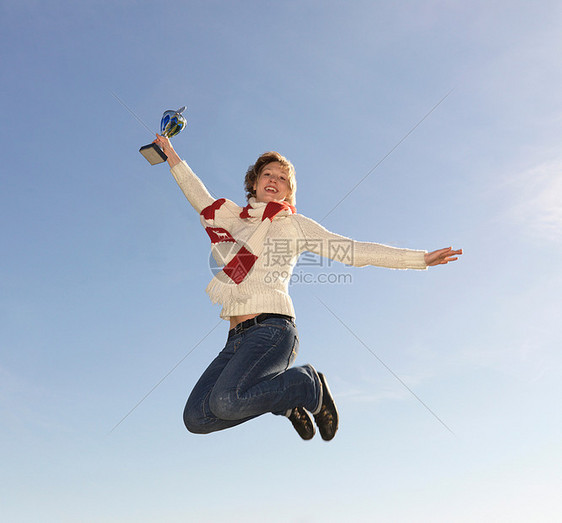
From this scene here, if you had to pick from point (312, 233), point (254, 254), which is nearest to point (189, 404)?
point (254, 254)

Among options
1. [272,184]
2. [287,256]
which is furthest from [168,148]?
[287,256]

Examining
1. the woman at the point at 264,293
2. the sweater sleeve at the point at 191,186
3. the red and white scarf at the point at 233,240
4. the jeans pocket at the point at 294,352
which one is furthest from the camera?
the sweater sleeve at the point at 191,186

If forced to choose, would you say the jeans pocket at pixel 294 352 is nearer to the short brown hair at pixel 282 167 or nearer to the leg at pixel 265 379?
the leg at pixel 265 379

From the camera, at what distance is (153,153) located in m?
4.91

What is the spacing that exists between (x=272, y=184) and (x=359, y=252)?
1.11 m

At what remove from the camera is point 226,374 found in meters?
3.82

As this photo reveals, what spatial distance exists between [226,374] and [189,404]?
16.8 inches

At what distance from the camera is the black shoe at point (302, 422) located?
434cm

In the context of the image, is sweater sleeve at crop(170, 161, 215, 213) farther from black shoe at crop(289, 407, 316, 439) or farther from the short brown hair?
black shoe at crop(289, 407, 316, 439)

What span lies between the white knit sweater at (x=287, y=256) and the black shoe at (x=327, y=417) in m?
0.74

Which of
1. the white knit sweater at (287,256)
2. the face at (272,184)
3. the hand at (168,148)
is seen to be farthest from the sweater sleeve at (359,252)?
the hand at (168,148)

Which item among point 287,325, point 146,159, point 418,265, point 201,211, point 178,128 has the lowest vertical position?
point 287,325

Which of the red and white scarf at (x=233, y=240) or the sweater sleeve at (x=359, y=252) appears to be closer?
the sweater sleeve at (x=359, y=252)

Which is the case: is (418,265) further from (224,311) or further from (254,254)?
(224,311)
